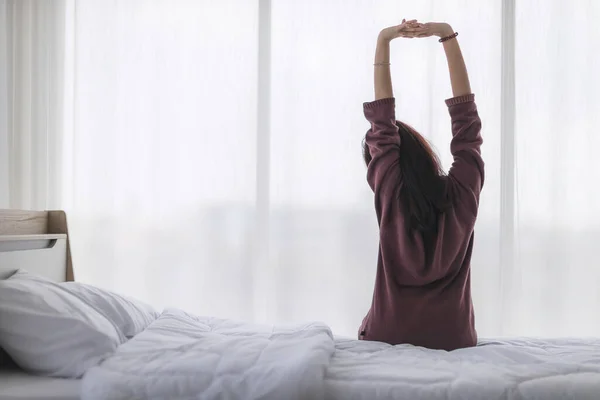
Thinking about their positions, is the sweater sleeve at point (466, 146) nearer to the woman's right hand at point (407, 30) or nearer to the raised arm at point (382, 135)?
the raised arm at point (382, 135)

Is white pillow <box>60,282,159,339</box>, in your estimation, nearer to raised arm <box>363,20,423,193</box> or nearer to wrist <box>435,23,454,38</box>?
raised arm <box>363,20,423,193</box>

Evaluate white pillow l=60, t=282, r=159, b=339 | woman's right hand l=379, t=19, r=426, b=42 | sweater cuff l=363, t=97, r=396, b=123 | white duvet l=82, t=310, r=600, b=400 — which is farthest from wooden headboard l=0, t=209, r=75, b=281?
woman's right hand l=379, t=19, r=426, b=42

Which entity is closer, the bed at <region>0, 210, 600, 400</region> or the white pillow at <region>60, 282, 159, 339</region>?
the bed at <region>0, 210, 600, 400</region>

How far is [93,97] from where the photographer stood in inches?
104

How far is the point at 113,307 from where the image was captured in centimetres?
153

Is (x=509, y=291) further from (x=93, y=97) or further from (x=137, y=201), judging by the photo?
(x=93, y=97)

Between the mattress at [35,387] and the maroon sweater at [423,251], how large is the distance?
80 centimetres

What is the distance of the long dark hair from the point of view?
1521mm

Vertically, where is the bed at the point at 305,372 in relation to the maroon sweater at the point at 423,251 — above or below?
below

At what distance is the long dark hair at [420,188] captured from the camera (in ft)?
4.99

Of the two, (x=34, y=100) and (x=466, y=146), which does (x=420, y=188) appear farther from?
(x=34, y=100)

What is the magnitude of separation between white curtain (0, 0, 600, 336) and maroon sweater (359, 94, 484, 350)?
905mm

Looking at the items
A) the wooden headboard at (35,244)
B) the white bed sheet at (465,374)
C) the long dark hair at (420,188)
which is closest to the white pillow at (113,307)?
the wooden headboard at (35,244)

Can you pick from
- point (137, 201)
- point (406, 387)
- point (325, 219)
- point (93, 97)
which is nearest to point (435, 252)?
point (406, 387)
